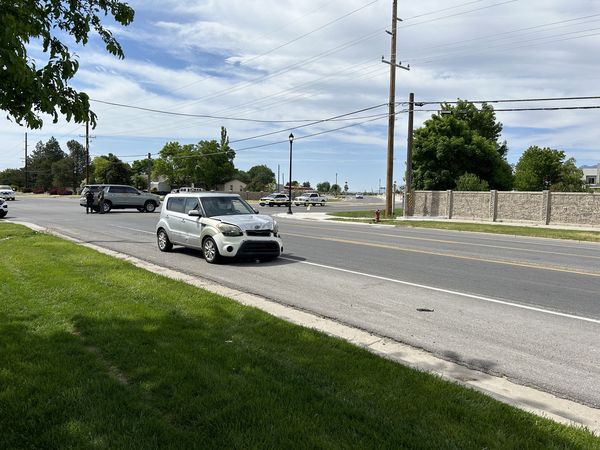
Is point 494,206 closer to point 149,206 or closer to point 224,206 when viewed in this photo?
point 149,206

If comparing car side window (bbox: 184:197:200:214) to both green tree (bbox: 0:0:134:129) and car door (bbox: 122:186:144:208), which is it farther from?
car door (bbox: 122:186:144:208)

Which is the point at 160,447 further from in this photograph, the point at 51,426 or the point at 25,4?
the point at 25,4

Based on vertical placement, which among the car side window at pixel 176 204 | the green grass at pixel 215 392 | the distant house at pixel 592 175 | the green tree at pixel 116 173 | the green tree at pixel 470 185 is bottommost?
the green grass at pixel 215 392

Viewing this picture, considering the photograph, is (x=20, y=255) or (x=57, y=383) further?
(x=20, y=255)

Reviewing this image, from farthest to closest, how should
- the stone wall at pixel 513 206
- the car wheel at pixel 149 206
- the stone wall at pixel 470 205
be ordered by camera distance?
the car wheel at pixel 149 206 < the stone wall at pixel 470 205 < the stone wall at pixel 513 206

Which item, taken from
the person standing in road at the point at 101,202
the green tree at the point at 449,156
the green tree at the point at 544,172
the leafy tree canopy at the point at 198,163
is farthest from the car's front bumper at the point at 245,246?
the leafy tree canopy at the point at 198,163

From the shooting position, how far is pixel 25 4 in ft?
13.9

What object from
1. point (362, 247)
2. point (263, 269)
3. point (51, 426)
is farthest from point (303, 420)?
point (362, 247)

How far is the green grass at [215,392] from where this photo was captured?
3.24m

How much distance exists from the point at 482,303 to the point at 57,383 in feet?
19.7

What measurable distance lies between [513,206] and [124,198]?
25345 millimetres

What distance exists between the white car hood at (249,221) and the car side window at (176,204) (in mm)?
1716

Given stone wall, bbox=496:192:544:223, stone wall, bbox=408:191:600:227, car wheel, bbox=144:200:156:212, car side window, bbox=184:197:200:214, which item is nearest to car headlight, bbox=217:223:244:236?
car side window, bbox=184:197:200:214

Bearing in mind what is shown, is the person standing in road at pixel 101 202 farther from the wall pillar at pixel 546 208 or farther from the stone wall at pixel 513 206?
the wall pillar at pixel 546 208
